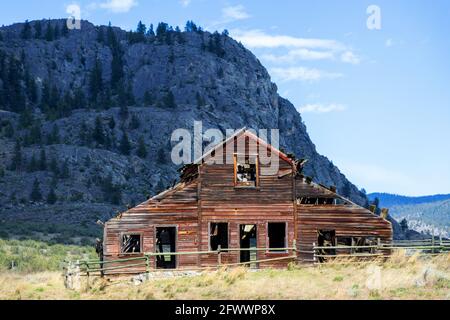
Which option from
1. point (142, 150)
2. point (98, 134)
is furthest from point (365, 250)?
point (98, 134)

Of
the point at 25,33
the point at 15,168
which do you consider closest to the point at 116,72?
the point at 25,33

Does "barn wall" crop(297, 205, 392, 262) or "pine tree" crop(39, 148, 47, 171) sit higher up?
"pine tree" crop(39, 148, 47, 171)

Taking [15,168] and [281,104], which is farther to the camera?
[281,104]

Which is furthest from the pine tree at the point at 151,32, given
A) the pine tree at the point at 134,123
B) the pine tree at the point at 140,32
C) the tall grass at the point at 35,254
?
the tall grass at the point at 35,254

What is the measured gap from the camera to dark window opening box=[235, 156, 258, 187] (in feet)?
108

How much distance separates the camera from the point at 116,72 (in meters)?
149

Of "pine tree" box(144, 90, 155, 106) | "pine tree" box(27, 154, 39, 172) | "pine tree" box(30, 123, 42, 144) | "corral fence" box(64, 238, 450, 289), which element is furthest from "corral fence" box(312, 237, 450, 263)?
"pine tree" box(144, 90, 155, 106)

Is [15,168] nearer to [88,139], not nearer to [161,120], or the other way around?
[88,139]

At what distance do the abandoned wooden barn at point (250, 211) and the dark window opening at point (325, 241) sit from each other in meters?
0.29

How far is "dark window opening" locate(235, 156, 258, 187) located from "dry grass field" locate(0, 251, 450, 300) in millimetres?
6001

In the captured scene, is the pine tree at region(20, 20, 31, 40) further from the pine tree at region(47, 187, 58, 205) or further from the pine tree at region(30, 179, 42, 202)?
the pine tree at region(47, 187, 58, 205)

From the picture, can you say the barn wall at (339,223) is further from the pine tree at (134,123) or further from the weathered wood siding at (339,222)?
the pine tree at (134,123)

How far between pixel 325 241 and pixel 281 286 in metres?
12.1
